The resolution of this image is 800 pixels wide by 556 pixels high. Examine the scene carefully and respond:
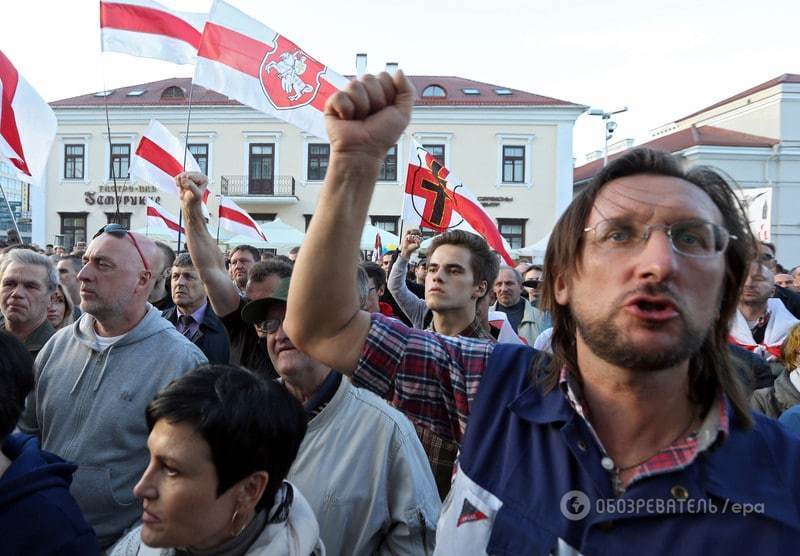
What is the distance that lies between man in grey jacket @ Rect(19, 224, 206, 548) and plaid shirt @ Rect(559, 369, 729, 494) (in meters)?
2.01

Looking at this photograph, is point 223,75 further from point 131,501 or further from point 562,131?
point 562,131

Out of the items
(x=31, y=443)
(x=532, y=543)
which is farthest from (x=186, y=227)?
(x=532, y=543)

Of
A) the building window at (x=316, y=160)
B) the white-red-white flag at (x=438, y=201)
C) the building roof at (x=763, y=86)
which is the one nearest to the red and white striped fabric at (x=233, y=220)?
the white-red-white flag at (x=438, y=201)

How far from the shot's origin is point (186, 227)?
12.4 feet

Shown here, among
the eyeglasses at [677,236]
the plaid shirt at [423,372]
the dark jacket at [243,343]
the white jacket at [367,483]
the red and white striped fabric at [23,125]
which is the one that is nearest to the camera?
the eyeglasses at [677,236]

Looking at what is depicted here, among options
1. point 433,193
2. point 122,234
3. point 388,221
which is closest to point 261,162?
point 388,221

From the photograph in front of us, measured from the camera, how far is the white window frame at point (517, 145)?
31891 millimetres

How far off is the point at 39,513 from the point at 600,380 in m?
1.50

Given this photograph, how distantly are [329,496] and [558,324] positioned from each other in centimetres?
100

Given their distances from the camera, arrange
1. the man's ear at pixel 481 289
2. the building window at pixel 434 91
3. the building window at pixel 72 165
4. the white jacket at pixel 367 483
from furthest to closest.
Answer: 1. the building window at pixel 434 91
2. the building window at pixel 72 165
3. the man's ear at pixel 481 289
4. the white jacket at pixel 367 483

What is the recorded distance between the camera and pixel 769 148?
33.8 metres

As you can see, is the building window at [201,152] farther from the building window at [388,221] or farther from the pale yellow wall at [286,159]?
the building window at [388,221]

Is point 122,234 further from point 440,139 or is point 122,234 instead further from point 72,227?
point 72,227

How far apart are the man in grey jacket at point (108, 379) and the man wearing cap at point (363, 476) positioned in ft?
2.79
